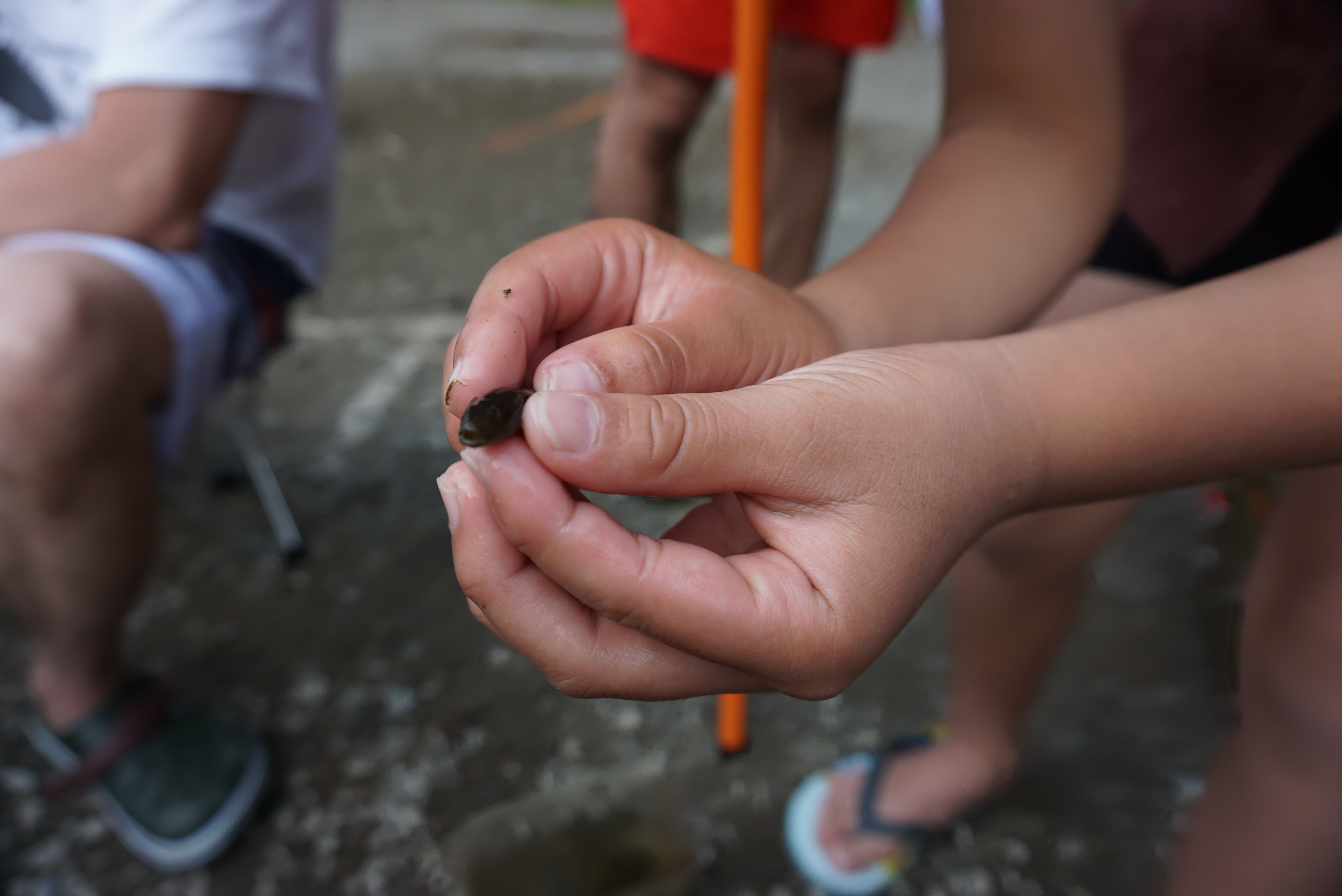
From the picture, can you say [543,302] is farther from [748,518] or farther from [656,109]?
[656,109]

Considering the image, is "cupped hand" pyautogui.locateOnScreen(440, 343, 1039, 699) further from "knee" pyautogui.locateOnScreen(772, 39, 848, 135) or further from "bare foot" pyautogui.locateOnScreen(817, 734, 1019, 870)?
"knee" pyautogui.locateOnScreen(772, 39, 848, 135)

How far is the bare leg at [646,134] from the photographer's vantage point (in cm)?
203

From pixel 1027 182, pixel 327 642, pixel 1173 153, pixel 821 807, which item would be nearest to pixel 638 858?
pixel 821 807

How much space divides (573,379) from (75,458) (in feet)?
3.52

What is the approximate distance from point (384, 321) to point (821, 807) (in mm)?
2063

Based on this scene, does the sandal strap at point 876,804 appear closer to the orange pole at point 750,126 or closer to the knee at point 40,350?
the orange pole at point 750,126

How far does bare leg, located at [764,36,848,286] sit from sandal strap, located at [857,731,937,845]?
1.15m

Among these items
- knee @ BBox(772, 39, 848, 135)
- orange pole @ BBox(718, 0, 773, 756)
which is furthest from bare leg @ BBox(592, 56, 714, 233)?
orange pole @ BBox(718, 0, 773, 756)

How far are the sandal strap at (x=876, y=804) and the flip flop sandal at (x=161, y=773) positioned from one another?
1.01 m

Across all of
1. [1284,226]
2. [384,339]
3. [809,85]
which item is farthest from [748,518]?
[384,339]

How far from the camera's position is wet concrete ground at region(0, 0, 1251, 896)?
1.36 m

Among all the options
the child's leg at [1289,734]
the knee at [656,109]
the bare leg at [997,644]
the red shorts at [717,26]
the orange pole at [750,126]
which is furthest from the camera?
the knee at [656,109]

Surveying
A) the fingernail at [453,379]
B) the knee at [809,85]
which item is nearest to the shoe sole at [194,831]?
the fingernail at [453,379]

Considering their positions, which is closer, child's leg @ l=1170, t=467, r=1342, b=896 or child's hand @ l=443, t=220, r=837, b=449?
child's hand @ l=443, t=220, r=837, b=449
